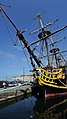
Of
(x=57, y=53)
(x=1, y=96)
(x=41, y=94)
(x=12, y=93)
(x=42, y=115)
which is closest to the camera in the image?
(x=42, y=115)

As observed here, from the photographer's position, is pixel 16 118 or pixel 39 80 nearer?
pixel 16 118

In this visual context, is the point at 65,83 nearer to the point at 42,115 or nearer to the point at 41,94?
the point at 41,94

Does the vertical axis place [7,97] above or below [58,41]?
below

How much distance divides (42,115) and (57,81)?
948 inches

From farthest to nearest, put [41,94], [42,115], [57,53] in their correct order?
1. [57,53]
2. [41,94]
3. [42,115]

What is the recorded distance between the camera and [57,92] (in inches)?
2025

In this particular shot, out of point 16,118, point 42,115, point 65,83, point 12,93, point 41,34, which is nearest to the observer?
point 16,118

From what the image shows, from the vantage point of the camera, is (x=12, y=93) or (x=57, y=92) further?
(x=57, y=92)

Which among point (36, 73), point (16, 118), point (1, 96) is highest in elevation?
point (36, 73)

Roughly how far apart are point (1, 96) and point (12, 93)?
20.4 feet

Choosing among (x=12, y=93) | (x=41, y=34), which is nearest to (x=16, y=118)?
(x=12, y=93)

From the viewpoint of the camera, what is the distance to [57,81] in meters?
52.5

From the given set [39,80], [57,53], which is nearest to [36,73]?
[39,80]

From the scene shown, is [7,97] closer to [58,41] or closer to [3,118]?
[3,118]
